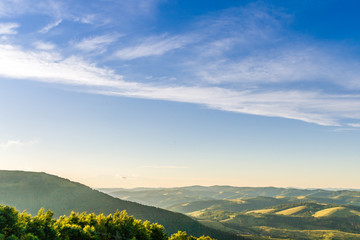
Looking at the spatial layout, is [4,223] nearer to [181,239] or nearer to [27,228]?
[27,228]

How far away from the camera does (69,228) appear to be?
7981 centimetres

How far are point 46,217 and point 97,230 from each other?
17.8 m

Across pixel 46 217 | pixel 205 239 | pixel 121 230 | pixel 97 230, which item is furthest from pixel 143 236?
pixel 46 217

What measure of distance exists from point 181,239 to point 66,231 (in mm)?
38775

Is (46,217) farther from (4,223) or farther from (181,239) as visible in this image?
(181,239)

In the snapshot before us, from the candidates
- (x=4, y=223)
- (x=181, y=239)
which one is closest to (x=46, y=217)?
(x=4, y=223)

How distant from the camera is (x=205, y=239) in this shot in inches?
4277

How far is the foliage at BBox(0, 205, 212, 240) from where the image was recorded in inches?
2569

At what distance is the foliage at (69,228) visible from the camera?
65250 mm

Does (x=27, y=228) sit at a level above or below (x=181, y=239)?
above

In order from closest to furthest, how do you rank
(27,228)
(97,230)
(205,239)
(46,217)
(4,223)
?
(4,223) → (27,228) → (46,217) → (97,230) → (205,239)

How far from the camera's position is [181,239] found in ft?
327

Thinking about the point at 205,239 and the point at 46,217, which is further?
the point at 205,239

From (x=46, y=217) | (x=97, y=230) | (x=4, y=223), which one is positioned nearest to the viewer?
(x=4, y=223)
